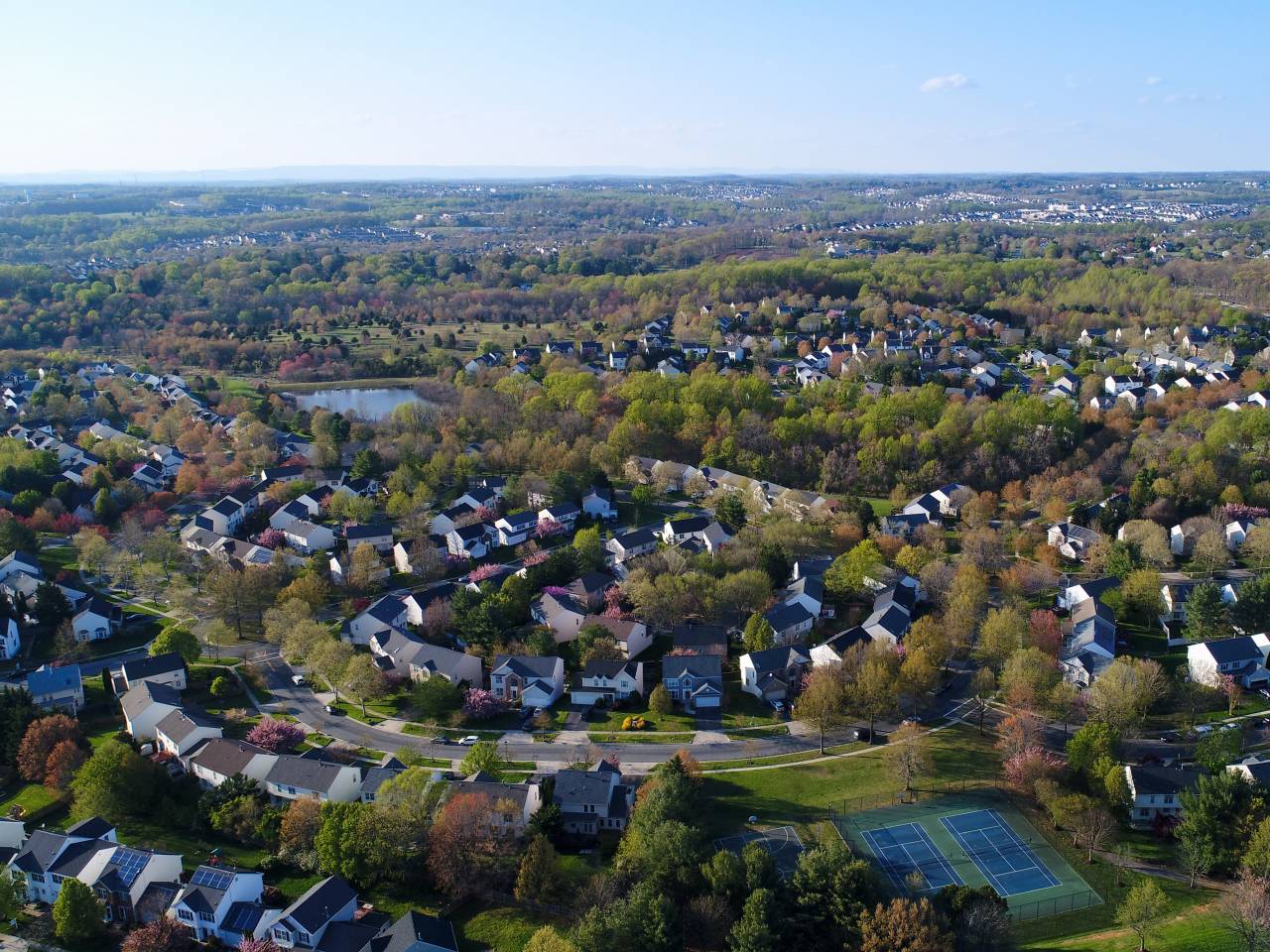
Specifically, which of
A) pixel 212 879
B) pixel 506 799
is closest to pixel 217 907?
pixel 212 879

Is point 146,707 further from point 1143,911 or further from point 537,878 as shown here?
point 1143,911

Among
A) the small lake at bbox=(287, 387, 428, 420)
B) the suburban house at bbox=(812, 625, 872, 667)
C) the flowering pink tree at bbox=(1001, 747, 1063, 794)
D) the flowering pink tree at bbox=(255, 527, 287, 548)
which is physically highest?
the small lake at bbox=(287, 387, 428, 420)

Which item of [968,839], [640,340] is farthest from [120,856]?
[640,340]

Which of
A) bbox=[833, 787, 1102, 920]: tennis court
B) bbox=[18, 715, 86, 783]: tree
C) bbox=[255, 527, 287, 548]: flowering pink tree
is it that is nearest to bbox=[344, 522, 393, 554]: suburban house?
bbox=[255, 527, 287, 548]: flowering pink tree

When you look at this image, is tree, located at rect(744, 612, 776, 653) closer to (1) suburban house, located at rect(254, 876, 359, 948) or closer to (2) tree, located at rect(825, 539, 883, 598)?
(2) tree, located at rect(825, 539, 883, 598)

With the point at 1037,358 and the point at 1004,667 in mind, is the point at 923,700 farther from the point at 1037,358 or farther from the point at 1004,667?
the point at 1037,358

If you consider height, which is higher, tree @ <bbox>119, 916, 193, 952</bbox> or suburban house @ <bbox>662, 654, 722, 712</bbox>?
suburban house @ <bbox>662, 654, 722, 712</bbox>
